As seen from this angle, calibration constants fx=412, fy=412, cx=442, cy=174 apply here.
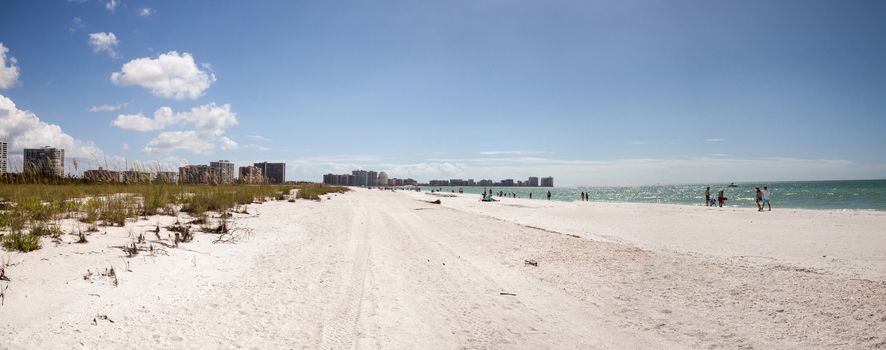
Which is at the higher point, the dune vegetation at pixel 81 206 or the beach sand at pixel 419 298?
the dune vegetation at pixel 81 206

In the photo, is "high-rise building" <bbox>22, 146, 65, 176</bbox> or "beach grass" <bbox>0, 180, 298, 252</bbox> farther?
"high-rise building" <bbox>22, 146, 65, 176</bbox>

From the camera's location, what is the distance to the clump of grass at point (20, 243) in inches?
215

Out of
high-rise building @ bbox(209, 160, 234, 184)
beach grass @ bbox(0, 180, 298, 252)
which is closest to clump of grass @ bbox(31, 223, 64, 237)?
beach grass @ bbox(0, 180, 298, 252)

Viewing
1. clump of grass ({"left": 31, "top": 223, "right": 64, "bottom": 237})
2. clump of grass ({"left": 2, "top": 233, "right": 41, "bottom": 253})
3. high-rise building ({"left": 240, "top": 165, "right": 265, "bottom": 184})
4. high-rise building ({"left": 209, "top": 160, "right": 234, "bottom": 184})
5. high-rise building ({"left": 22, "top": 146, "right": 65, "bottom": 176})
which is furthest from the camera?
high-rise building ({"left": 240, "top": 165, "right": 265, "bottom": 184})

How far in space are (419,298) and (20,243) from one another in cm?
539

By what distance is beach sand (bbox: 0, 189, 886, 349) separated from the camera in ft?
13.0

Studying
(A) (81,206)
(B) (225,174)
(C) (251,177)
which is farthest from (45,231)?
(C) (251,177)

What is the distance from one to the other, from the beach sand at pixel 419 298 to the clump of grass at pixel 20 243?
0.16 metres

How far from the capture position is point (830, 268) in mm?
8391

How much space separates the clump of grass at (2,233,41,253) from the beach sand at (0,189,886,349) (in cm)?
16

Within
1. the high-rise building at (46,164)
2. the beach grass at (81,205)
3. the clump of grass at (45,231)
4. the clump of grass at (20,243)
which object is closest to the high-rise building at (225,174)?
the beach grass at (81,205)

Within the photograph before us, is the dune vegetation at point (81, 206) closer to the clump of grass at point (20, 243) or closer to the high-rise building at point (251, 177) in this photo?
the clump of grass at point (20, 243)

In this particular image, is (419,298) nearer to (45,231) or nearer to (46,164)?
(45,231)

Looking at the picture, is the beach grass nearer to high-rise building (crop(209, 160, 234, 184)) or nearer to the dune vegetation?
the dune vegetation
